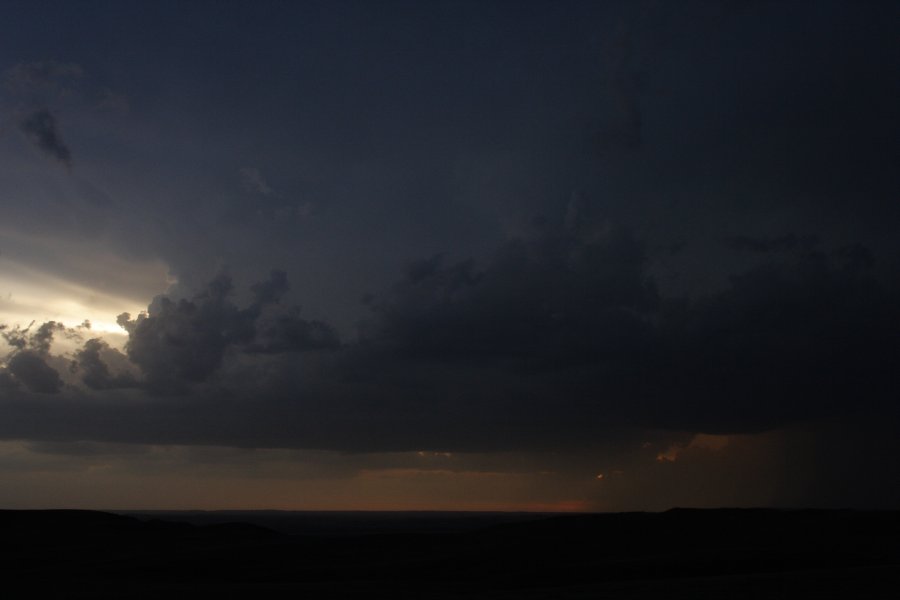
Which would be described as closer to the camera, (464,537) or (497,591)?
(497,591)

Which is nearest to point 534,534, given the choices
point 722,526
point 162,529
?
point 722,526

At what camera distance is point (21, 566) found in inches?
1826

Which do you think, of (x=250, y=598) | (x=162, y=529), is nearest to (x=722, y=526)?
(x=250, y=598)

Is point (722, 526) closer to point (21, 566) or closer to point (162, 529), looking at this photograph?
point (21, 566)

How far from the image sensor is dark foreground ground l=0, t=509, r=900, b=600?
94.2ft

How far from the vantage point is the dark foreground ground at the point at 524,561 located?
28719 millimetres

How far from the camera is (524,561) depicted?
40.8 meters

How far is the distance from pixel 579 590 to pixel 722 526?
23.5 metres

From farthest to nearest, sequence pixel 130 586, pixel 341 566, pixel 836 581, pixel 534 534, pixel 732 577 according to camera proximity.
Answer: pixel 534 534
pixel 341 566
pixel 130 586
pixel 732 577
pixel 836 581

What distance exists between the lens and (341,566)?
41906mm

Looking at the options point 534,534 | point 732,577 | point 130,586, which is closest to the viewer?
point 732,577

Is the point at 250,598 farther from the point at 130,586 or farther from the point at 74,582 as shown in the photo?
the point at 74,582

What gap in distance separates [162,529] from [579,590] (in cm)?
5185

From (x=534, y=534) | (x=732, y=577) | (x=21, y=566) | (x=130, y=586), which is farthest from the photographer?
(x=534, y=534)
